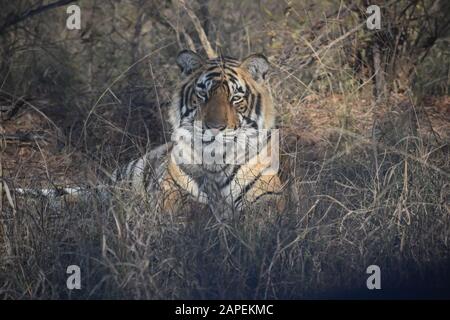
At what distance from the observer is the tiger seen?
5180mm

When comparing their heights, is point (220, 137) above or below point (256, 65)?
below

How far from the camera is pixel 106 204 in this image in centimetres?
457

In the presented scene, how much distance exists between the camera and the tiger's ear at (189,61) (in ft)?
17.9

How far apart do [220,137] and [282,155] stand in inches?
22.7

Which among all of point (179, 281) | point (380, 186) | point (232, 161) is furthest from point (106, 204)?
point (380, 186)

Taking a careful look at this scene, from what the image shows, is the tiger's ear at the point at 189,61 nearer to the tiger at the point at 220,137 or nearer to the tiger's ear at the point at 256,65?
the tiger at the point at 220,137

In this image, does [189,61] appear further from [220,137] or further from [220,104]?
[220,137]

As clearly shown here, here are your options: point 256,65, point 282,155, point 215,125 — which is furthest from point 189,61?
point 282,155

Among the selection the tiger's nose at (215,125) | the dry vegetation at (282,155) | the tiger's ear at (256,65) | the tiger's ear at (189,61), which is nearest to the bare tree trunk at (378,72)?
the dry vegetation at (282,155)

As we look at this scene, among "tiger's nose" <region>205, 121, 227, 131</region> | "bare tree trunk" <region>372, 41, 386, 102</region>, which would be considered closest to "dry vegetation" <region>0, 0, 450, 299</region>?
"bare tree trunk" <region>372, 41, 386, 102</region>

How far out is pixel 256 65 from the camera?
18.0ft

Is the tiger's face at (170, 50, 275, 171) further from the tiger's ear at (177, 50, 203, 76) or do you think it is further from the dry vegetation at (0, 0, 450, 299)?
the dry vegetation at (0, 0, 450, 299)
